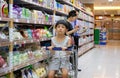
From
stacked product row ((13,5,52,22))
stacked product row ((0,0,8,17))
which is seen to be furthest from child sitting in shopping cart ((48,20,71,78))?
stacked product row ((0,0,8,17))

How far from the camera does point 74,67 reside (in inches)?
170

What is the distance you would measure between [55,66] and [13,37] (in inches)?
36.5

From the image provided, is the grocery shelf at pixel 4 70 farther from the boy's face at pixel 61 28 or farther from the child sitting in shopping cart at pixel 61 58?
the boy's face at pixel 61 28

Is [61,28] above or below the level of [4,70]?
above

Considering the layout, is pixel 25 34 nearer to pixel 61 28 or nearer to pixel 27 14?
pixel 27 14

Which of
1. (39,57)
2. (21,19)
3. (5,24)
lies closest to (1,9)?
(5,24)

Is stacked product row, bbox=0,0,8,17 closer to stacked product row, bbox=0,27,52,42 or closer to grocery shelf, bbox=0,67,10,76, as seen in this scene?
stacked product row, bbox=0,27,52,42

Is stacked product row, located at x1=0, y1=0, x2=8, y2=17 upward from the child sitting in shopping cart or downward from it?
upward

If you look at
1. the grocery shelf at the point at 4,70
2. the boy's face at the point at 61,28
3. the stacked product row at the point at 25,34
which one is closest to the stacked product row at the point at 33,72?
the grocery shelf at the point at 4,70

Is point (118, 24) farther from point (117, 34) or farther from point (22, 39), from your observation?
point (22, 39)

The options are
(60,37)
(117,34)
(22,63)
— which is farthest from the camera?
(117,34)

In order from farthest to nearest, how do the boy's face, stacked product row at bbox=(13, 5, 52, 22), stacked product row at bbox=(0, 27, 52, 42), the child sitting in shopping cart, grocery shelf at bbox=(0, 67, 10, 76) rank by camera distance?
1. the boy's face
2. the child sitting in shopping cart
3. stacked product row at bbox=(13, 5, 52, 22)
4. stacked product row at bbox=(0, 27, 52, 42)
5. grocery shelf at bbox=(0, 67, 10, 76)

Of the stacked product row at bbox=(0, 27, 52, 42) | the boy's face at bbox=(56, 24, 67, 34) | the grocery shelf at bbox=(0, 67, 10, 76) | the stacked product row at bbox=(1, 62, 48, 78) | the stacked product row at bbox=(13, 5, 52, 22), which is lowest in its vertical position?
the stacked product row at bbox=(1, 62, 48, 78)

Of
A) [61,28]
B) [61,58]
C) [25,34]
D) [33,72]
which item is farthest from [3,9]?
[33,72]
